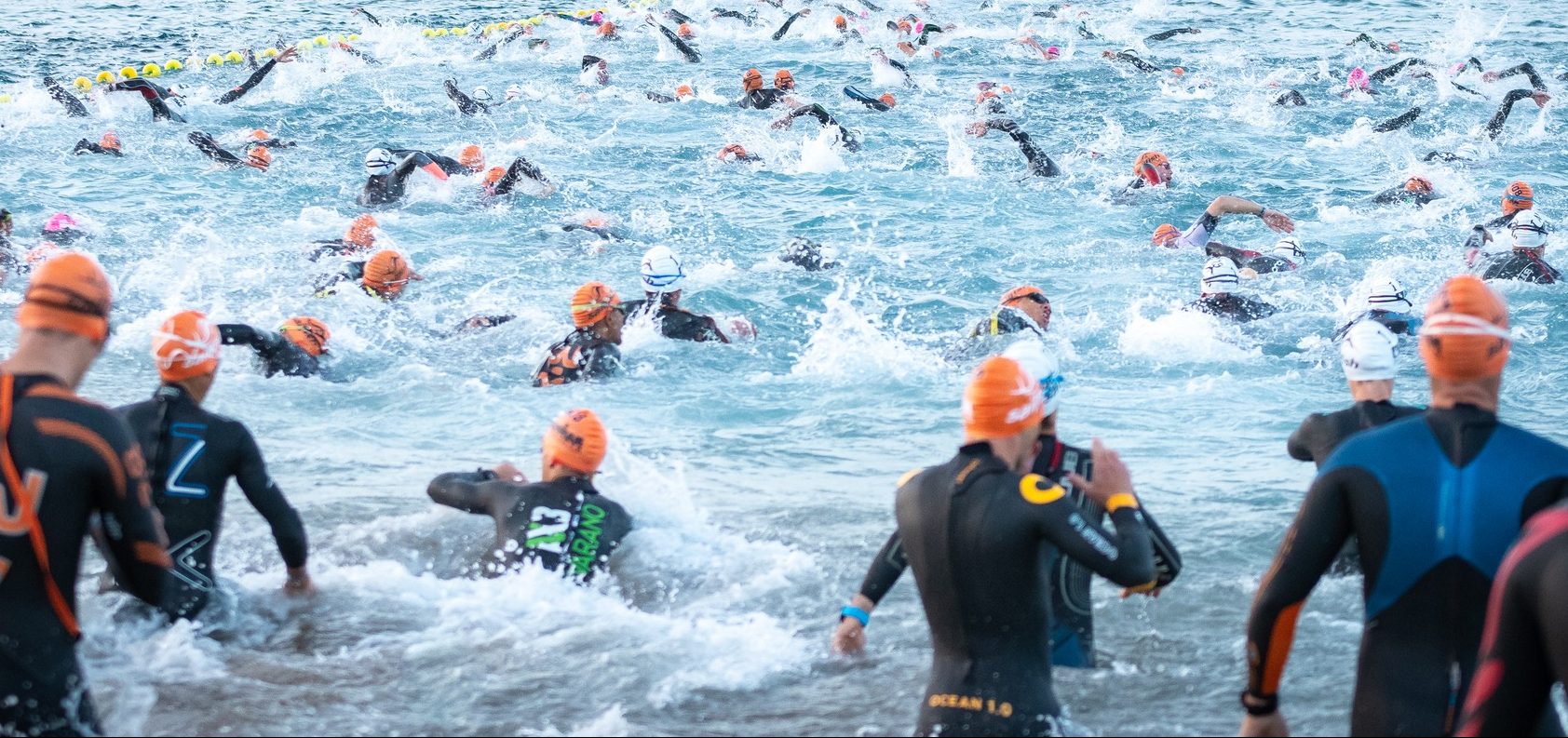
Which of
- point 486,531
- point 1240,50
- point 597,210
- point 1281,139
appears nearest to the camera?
point 486,531

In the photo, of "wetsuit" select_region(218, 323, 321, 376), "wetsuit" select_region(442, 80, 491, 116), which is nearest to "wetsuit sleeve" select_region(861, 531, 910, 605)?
"wetsuit" select_region(218, 323, 321, 376)

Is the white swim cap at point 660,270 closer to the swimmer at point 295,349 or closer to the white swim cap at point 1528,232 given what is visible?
→ the swimmer at point 295,349

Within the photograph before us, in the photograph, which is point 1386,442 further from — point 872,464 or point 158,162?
point 158,162

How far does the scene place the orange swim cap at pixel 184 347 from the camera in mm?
5281

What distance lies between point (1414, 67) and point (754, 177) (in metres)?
14.4

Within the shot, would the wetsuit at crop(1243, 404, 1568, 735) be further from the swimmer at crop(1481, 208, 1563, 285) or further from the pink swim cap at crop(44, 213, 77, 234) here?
the pink swim cap at crop(44, 213, 77, 234)

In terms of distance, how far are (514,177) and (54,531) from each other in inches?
553

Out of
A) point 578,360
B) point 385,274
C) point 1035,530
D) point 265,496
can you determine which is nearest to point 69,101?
point 385,274

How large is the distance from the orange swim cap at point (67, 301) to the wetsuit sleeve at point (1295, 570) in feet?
10.7

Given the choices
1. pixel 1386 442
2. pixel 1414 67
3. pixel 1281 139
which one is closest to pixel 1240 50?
pixel 1414 67

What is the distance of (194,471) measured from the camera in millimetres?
5383

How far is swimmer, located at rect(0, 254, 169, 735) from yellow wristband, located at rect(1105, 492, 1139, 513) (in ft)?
9.17

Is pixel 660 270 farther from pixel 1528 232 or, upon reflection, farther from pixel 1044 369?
pixel 1528 232

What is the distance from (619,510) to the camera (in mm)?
6500
